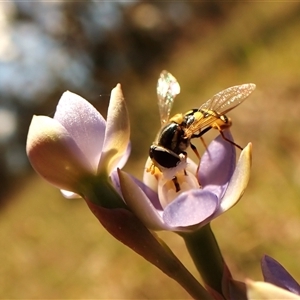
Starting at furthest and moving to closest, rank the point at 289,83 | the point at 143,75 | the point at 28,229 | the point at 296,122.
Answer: the point at 143,75 → the point at 28,229 → the point at 289,83 → the point at 296,122

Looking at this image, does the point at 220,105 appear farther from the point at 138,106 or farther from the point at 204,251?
the point at 138,106

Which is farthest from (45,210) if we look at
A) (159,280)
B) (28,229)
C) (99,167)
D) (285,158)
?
(99,167)

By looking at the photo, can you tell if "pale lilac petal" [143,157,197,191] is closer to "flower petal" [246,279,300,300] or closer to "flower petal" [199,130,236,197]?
"flower petal" [199,130,236,197]

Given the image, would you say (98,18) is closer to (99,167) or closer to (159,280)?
(159,280)

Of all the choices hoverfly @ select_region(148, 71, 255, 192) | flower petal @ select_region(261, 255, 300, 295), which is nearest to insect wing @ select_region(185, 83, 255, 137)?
hoverfly @ select_region(148, 71, 255, 192)

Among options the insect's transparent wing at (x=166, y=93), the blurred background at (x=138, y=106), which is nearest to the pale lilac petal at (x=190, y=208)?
the insect's transparent wing at (x=166, y=93)

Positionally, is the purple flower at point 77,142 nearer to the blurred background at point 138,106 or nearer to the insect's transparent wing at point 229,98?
the insect's transparent wing at point 229,98

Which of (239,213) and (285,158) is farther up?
(285,158)
